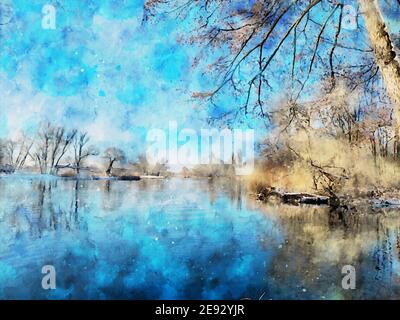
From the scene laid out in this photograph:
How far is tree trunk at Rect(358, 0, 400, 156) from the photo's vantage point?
2379 millimetres

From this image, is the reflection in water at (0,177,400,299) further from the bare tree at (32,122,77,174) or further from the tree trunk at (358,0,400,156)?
the tree trunk at (358,0,400,156)

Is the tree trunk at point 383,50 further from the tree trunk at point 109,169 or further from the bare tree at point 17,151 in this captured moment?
the bare tree at point 17,151

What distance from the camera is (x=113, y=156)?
2426mm

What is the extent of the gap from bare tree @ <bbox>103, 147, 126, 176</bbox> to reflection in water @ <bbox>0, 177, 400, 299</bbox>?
0.12 metres

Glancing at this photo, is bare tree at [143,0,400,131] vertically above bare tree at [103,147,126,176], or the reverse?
bare tree at [143,0,400,131]

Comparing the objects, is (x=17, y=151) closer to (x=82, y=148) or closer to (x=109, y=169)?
(x=82, y=148)

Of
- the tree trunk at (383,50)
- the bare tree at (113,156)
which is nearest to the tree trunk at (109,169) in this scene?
the bare tree at (113,156)

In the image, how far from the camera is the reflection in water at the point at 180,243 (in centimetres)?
235

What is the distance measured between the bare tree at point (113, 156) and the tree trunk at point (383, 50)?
156 centimetres

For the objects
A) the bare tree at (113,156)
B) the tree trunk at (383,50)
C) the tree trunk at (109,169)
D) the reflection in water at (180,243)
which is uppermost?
the tree trunk at (383,50)

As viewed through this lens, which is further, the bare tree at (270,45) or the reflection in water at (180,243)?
the bare tree at (270,45)

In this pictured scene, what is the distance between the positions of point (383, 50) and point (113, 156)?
65.3 inches

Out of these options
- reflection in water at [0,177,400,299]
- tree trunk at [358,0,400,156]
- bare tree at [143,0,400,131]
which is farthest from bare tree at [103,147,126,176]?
tree trunk at [358,0,400,156]

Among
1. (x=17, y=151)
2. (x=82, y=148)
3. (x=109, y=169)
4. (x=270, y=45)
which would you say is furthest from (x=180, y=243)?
(x=270, y=45)
